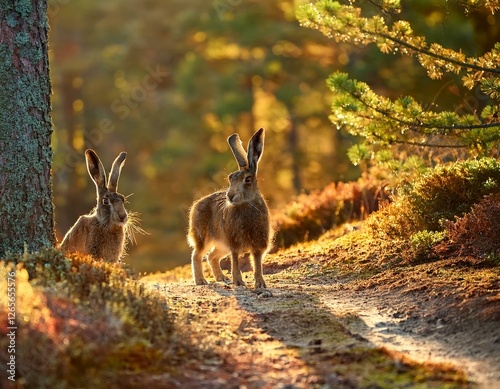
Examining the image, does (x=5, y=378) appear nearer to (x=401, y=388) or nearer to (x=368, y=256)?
(x=401, y=388)

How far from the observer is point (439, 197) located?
10.9 m

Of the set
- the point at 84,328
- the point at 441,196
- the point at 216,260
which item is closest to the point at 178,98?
the point at 216,260

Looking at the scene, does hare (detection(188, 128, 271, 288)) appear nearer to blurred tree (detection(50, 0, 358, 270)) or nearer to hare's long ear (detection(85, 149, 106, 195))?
hare's long ear (detection(85, 149, 106, 195))

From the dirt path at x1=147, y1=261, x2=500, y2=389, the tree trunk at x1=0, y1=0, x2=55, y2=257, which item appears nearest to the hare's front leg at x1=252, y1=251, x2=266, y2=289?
the dirt path at x1=147, y1=261, x2=500, y2=389

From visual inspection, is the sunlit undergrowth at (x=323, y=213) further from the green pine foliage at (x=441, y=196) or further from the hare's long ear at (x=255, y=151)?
the hare's long ear at (x=255, y=151)

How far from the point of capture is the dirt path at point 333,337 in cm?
621

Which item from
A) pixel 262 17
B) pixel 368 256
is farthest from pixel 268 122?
pixel 368 256

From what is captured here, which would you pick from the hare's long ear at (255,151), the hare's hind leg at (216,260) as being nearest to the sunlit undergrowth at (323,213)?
the hare's hind leg at (216,260)

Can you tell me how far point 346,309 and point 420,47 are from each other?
3456mm

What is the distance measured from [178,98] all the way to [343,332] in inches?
1332

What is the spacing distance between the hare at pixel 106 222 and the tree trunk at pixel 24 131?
138 cm

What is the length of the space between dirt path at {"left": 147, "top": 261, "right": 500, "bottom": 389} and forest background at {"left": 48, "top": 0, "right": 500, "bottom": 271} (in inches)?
947

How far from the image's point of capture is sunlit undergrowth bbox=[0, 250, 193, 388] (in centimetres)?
555

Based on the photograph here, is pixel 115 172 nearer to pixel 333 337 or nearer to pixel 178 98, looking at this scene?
pixel 333 337
